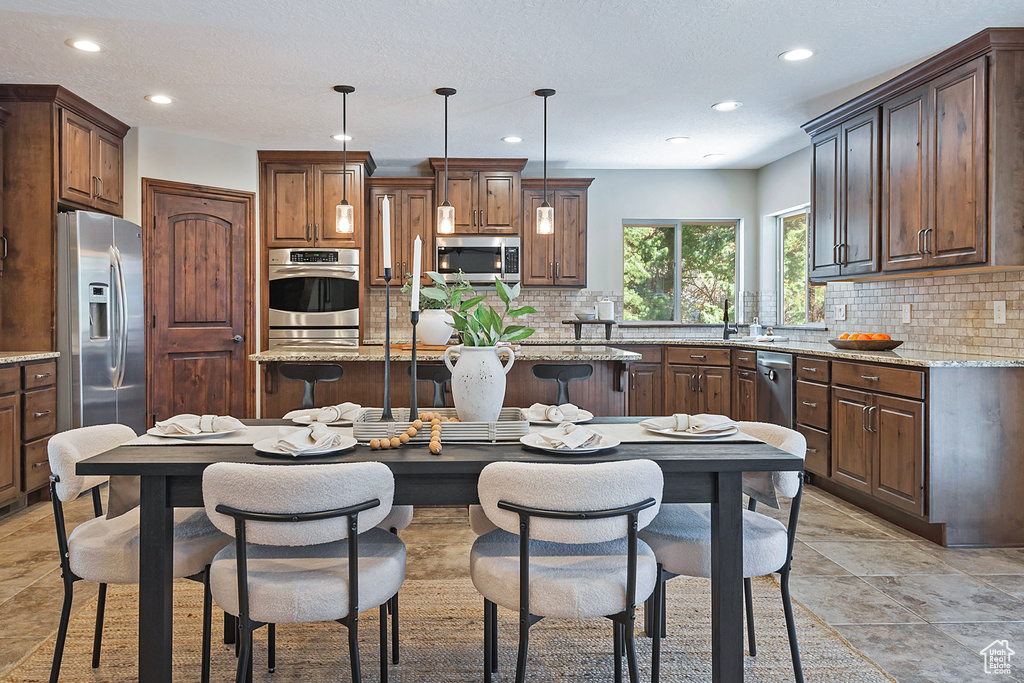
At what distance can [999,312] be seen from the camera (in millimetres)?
3471

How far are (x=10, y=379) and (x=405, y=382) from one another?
82.0 inches

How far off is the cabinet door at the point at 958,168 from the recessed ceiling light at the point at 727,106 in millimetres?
1202

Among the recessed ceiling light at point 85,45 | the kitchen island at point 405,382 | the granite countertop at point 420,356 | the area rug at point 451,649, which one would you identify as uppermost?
the recessed ceiling light at point 85,45

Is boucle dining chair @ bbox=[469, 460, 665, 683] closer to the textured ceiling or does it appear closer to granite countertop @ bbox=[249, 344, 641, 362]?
granite countertop @ bbox=[249, 344, 641, 362]

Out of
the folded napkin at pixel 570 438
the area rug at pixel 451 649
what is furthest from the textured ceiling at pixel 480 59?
the area rug at pixel 451 649

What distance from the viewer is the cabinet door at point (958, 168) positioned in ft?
10.3

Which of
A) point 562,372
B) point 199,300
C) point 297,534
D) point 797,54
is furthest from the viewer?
point 199,300

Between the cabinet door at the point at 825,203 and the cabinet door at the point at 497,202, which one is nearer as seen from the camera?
the cabinet door at the point at 825,203

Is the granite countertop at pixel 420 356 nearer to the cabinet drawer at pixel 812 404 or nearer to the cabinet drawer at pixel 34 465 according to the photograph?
the cabinet drawer at pixel 812 404

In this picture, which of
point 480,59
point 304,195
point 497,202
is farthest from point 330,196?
point 480,59

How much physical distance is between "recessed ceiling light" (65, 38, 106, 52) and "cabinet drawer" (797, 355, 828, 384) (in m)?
4.30

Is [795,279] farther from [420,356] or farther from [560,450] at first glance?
[560,450]

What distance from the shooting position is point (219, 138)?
208 inches

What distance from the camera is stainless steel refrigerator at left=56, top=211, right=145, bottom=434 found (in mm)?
4074
